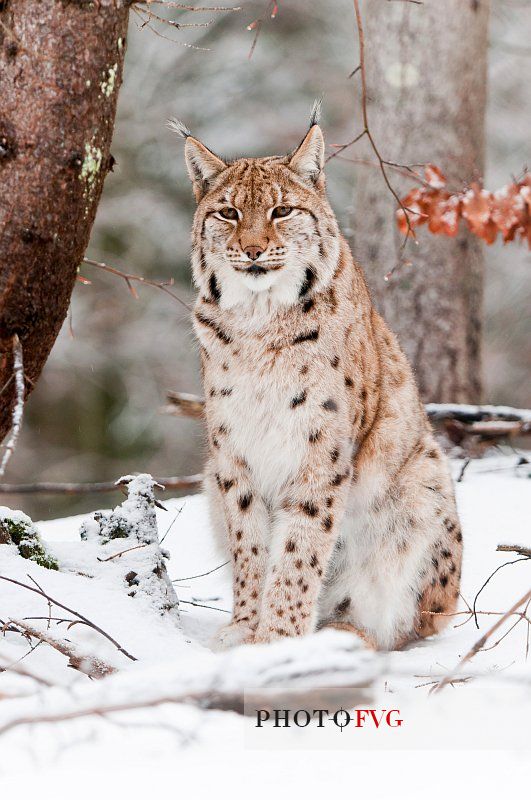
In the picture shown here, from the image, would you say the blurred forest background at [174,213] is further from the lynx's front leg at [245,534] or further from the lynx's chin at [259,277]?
the lynx's chin at [259,277]

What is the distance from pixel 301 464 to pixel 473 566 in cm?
147

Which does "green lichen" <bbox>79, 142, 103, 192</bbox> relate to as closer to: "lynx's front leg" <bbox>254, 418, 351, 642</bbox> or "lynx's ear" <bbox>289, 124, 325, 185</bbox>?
"lynx's ear" <bbox>289, 124, 325, 185</bbox>

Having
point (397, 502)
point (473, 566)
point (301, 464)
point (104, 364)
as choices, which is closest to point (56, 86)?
point (301, 464)

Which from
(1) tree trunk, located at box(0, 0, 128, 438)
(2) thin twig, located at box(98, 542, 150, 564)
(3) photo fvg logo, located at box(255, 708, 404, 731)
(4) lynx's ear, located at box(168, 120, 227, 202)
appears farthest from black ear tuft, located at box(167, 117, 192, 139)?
(3) photo fvg logo, located at box(255, 708, 404, 731)

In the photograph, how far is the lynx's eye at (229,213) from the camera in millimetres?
3861

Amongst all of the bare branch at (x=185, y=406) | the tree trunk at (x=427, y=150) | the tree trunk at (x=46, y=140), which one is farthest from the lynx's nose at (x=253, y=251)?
the tree trunk at (x=427, y=150)

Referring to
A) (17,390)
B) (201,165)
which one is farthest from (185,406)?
(17,390)

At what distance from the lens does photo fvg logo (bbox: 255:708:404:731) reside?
8.73 feet

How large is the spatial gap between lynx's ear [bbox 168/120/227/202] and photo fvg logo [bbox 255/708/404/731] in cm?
215

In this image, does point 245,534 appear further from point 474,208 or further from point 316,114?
point 474,208

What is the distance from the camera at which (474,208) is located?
5.87 meters

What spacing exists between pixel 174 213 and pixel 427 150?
7.89 m

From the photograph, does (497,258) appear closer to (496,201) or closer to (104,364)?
(104,364)

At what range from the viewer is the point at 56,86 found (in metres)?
3.29
